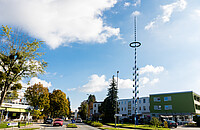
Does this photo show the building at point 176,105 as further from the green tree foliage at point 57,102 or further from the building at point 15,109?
the building at point 15,109

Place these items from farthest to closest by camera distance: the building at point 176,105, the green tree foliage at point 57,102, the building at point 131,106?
1. the building at point 131,106
2. the green tree foliage at point 57,102
3. the building at point 176,105

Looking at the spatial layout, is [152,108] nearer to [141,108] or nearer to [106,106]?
[141,108]

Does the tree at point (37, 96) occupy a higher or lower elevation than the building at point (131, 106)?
higher

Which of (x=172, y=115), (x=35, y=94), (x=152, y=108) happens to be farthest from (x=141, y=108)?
(x=35, y=94)

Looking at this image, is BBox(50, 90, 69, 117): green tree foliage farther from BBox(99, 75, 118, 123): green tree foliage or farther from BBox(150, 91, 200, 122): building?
BBox(150, 91, 200, 122): building

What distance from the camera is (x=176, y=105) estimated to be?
5069cm

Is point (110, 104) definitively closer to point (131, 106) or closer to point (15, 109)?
point (15, 109)

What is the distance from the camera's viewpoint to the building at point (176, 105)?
47.7 m

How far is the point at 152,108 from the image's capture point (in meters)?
56.6

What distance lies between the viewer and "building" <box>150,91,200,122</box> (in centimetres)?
4772

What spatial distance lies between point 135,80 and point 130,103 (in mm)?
53074

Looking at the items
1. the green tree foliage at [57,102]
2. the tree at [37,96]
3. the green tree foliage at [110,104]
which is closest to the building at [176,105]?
the green tree foliage at [110,104]

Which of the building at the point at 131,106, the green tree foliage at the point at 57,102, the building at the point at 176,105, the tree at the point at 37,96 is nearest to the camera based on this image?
the tree at the point at 37,96

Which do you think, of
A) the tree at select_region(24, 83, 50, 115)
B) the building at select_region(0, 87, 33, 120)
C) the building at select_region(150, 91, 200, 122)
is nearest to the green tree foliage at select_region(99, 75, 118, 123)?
the building at select_region(150, 91, 200, 122)
